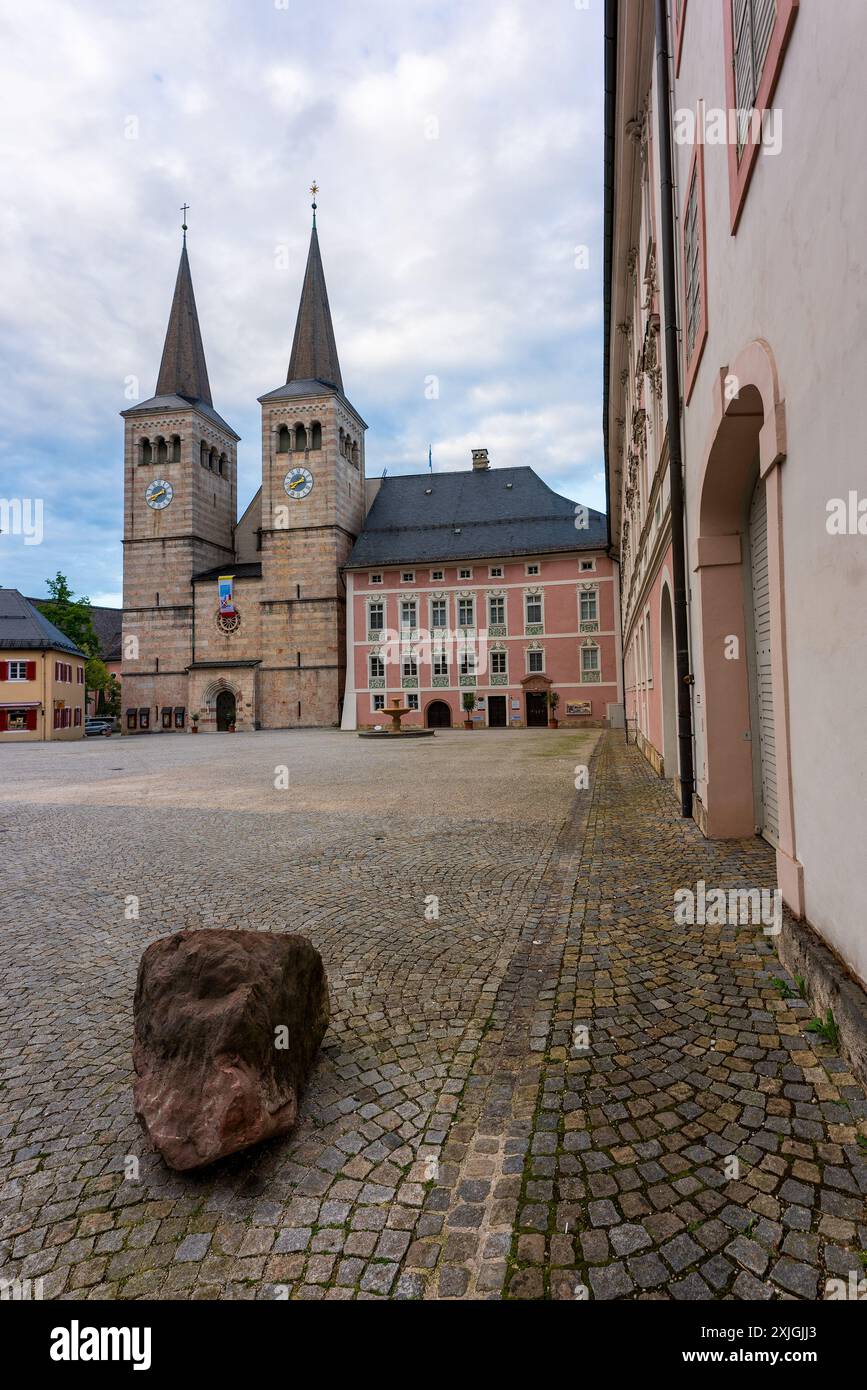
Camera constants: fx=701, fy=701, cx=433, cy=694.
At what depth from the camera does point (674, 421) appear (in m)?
8.88

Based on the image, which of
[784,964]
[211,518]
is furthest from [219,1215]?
[211,518]

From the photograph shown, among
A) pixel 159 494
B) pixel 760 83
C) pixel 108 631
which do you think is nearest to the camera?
pixel 760 83

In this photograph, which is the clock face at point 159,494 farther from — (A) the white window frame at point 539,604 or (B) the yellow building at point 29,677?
(A) the white window frame at point 539,604

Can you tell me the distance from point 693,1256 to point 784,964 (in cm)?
232

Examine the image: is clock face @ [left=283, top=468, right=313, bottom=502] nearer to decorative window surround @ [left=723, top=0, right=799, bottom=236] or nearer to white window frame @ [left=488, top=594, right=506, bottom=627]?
white window frame @ [left=488, top=594, right=506, bottom=627]

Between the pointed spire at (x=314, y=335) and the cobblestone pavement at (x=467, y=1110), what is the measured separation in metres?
53.1

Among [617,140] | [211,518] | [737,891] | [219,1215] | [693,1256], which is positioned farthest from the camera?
[211,518]

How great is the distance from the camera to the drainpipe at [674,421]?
28.0 ft

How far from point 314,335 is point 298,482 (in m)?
11.9

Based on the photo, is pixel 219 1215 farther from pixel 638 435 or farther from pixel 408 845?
pixel 638 435

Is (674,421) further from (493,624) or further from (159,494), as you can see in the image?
(159,494)

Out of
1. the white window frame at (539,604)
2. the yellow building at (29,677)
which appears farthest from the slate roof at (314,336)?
the yellow building at (29,677)

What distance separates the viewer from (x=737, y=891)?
520cm

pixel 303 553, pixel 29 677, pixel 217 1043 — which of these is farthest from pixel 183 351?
pixel 217 1043
